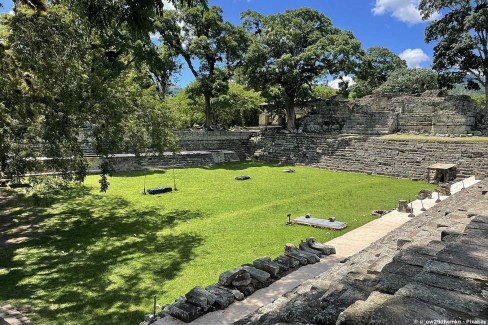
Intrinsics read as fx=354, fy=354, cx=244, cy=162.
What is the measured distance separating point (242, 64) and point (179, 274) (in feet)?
74.4

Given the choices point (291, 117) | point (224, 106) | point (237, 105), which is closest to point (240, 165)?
point (224, 106)

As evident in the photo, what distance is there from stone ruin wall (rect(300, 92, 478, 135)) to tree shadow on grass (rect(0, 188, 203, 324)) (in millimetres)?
20210

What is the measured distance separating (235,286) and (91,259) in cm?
428

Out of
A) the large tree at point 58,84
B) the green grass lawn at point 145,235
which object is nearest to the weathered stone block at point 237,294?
the green grass lawn at point 145,235

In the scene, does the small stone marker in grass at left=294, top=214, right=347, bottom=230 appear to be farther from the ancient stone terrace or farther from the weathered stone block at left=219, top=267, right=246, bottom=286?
the ancient stone terrace

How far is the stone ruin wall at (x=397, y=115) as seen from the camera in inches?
974

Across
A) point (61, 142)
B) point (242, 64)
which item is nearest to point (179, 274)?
point (61, 142)

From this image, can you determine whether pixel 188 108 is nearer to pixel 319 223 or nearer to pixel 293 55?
pixel 293 55

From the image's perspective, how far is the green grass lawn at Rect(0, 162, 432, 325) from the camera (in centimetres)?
666

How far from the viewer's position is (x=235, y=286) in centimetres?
601

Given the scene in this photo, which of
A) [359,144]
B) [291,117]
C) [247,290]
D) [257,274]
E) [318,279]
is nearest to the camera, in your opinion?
[318,279]

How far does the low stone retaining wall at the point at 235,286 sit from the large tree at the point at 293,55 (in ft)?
67.2

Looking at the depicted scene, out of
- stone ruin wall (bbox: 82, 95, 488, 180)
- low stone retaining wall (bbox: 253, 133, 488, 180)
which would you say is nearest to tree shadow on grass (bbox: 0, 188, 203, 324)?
stone ruin wall (bbox: 82, 95, 488, 180)

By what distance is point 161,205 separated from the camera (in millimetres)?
13750
